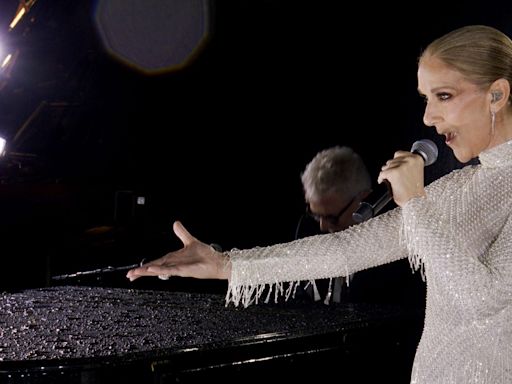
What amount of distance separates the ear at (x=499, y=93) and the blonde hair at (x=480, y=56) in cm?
1

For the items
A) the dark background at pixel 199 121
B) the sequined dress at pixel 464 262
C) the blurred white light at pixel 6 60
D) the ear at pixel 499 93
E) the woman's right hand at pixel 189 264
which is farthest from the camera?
the blurred white light at pixel 6 60

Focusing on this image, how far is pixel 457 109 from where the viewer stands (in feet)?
3.51

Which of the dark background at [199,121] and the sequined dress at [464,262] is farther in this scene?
the dark background at [199,121]

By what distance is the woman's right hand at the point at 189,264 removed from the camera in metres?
1.20

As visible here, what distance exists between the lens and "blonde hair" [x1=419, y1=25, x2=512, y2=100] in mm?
1064

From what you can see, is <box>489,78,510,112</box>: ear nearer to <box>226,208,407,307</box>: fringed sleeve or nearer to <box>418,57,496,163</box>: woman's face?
<box>418,57,496,163</box>: woman's face

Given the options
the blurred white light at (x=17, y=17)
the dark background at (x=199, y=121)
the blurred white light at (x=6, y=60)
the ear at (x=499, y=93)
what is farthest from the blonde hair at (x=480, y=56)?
the blurred white light at (x=17, y=17)

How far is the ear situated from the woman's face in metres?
0.01

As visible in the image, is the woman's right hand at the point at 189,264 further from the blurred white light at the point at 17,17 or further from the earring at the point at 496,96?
the blurred white light at the point at 17,17

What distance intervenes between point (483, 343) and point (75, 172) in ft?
23.1

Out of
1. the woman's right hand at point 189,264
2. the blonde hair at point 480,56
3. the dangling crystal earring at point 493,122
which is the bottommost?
the woman's right hand at point 189,264

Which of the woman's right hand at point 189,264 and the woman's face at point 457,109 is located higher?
the woman's face at point 457,109

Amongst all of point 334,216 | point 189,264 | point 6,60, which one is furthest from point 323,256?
point 6,60

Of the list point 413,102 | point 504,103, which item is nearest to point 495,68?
point 504,103
